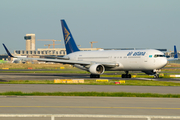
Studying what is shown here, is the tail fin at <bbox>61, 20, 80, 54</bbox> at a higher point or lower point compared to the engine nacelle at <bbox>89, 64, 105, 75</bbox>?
higher

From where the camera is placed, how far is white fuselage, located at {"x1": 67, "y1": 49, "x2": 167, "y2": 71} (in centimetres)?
4522

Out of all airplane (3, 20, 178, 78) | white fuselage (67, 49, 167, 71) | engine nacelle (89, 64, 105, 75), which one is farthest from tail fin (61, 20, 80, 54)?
engine nacelle (89, 64, 105, 75)

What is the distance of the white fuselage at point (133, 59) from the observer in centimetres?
4522

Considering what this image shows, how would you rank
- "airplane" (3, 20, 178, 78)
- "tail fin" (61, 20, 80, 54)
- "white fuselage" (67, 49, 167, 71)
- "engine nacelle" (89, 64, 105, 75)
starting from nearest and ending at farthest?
"white fuselage" (67, 49, 167, 71) → "airplane" (3, 20, 178, 78) → "engine nacelle" (89, 64, 105, 75) → "tail fin" (61, 20, 80, 54)

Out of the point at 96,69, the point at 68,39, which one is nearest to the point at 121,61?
the point at 96,69

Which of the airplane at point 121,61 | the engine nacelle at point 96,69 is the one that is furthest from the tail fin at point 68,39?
the engine nacelle at point 96,69

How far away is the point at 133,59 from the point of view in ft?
154

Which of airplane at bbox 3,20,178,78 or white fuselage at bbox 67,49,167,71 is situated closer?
white fuselage at bbox 67,49,167,71

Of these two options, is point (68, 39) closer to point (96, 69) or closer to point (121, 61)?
point (96, 69)

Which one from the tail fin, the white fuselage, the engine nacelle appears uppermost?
the tail fin

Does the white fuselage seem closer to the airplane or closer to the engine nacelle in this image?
the airplane

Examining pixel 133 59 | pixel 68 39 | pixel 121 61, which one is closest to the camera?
pixel 133 59

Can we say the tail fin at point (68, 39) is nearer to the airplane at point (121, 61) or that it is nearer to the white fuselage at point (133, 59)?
the airplane at point (121, 61)
